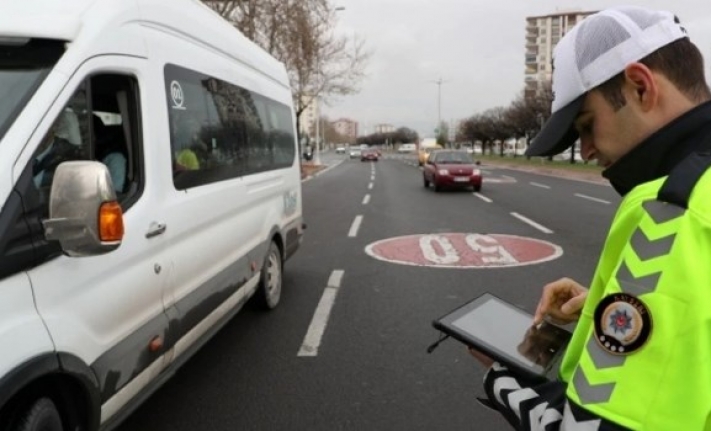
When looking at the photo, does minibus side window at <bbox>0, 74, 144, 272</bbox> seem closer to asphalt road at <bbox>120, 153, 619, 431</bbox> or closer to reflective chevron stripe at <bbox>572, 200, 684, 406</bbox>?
asphalt road at <bbox>120, 153, 619, 431</bbox>

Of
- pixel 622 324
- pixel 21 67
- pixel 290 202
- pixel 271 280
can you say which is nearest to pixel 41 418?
pixel 21 67

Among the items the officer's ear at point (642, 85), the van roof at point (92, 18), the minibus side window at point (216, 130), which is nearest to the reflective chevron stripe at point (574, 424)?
the officer's ear at point (642, 85)

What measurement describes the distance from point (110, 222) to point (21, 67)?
0.77m

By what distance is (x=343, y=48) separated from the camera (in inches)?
1453

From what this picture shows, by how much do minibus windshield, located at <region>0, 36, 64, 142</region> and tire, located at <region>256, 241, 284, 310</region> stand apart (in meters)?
3.46

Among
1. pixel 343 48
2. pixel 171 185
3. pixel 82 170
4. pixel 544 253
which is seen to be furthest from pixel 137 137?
pixel 343 48

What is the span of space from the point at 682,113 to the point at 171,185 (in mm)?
2902

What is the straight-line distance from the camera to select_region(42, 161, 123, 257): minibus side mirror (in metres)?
2.08

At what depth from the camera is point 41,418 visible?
226 centimetres

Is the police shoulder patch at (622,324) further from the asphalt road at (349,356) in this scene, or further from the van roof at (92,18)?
the asphalt road at (349,356)

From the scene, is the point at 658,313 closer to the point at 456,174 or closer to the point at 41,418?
the point at 41,418

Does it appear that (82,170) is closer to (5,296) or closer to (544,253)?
(5,296)

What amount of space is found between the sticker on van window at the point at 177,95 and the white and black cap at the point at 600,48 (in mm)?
2794

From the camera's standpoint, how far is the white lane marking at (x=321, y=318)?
504 cm
